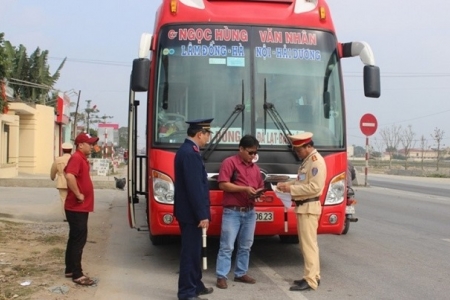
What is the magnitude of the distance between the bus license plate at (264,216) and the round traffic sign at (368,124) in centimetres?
1696

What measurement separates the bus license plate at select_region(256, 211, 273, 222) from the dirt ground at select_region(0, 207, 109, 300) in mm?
2137

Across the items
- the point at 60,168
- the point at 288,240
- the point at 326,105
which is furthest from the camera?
the point at 60,168

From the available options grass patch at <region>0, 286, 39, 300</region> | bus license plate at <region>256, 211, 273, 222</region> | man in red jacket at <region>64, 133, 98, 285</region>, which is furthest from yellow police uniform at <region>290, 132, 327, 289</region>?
grass patch at <region>0, 286, 39, 300</region>

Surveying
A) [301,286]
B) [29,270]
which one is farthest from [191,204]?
[29,270]

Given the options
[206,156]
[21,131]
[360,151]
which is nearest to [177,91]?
[206,156]

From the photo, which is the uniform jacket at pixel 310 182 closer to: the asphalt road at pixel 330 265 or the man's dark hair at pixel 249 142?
the man's dark hair at pixel 249 142

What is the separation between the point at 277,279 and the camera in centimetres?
739

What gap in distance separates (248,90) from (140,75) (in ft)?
4.49

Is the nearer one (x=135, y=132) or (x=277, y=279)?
(x=277, y=279)

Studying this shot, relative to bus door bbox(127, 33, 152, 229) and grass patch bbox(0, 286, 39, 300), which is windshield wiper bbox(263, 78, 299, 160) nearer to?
bus door bbox(127, 33, 152, 229)

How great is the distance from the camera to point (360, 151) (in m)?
110

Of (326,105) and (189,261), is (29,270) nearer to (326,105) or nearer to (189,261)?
(189,261)

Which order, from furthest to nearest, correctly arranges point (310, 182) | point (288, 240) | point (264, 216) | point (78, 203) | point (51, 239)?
1. point (51, 239)
2. point (288, 240)
3. point (264, 216)
4. point (78, 203)
5. point (310, 182)

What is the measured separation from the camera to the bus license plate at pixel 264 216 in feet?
23.9
